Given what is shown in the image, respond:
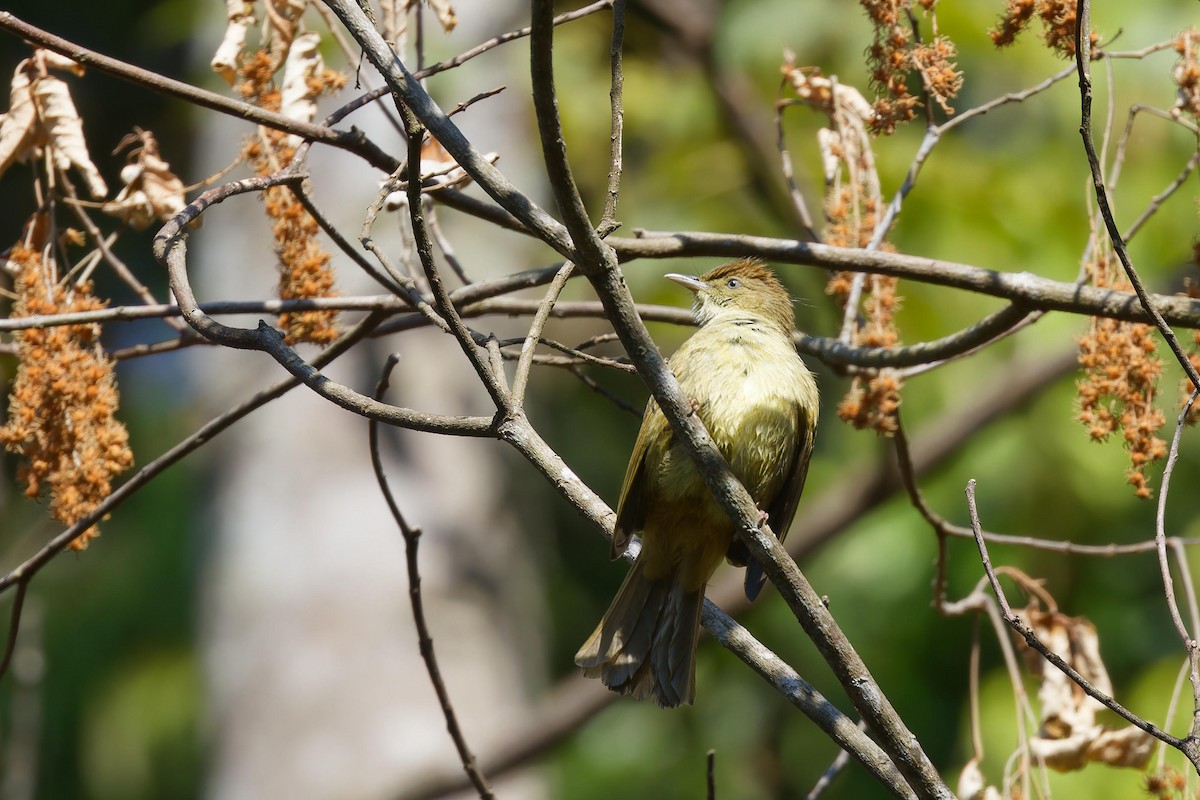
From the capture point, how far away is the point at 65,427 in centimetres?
279

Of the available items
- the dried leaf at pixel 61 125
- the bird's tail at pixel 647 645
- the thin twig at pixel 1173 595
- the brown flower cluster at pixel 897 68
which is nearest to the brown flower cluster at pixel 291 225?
the dried leaf at pixel 61 125

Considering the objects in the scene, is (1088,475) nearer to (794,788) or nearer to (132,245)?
(794,788)

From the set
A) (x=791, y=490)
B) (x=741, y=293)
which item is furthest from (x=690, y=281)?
(x=791, y=490)

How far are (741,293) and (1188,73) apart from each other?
5.71 feet

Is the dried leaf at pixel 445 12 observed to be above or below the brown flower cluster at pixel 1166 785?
above

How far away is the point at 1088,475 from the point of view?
19.6ft

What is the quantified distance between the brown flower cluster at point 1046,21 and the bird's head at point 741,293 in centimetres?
150

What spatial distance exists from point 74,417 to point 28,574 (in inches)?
16.5

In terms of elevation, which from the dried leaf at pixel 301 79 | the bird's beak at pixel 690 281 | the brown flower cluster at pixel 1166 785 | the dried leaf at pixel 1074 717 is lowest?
the brown flower cluster at pixel 1166 785

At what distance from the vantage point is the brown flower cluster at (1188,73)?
2.91 meters

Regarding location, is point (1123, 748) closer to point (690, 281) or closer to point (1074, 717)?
point (1074, 717)

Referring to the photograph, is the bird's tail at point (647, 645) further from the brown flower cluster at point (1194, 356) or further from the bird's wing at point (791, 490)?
the brown flower cluster at point (1194, 356)

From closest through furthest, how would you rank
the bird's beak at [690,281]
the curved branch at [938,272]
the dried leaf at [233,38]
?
the curved branch at [938,272], the dried leaf at [233,38], the bird's beak at [690,281]

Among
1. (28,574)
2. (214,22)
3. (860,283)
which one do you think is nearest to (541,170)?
(214,22)
